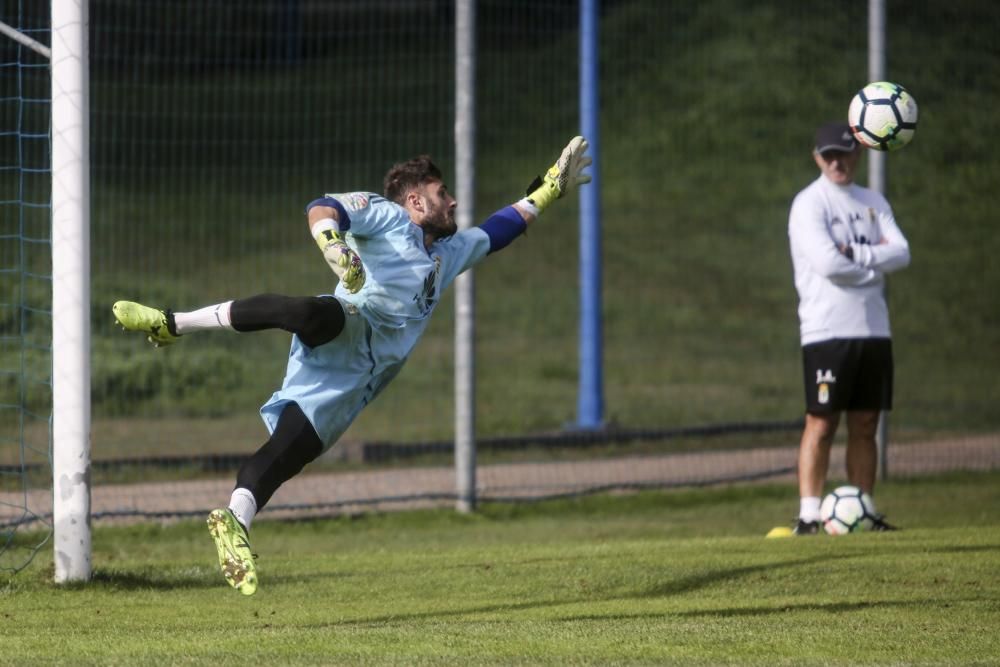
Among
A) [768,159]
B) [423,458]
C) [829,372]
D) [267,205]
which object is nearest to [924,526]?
[829,372]

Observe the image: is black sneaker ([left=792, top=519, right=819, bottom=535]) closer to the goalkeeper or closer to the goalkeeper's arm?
the goalkeeper

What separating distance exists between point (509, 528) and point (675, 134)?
44.3ft

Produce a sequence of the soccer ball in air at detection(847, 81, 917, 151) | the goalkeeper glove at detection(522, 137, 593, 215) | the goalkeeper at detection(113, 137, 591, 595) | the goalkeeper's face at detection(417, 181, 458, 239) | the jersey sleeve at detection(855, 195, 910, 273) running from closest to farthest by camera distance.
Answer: the goalkeeper at detection(113, 137, 591, 595) < the goalkeeper's face at detection(417, 181, 458, 239) < the goalkeeper glove at detection(522, 137, 593, 215) < the soccer ball in air at detection(847, 81, 917, 151) < the jersey sleeve at detection(855, 195, 910, 273)

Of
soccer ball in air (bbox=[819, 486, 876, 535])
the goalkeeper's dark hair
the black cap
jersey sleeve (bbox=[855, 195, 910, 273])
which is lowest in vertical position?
soccer ball in air (bbox=[819, 486, 876, 535])

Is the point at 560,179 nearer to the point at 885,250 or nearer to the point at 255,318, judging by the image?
the point at 255,318

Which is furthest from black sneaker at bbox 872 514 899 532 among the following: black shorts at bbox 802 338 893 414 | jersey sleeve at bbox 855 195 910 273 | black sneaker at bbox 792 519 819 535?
jersey sleeve at bbox 855 195 910 273

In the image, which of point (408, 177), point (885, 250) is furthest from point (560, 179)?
point (885, 250)

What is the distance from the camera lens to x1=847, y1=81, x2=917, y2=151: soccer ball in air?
9445 millimetres

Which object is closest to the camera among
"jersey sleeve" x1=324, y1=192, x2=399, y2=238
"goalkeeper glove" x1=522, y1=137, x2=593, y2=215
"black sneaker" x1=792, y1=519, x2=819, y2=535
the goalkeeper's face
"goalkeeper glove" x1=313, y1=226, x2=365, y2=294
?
"goalkeeper glove" x1=313, y1=226, x2=365, y2=294

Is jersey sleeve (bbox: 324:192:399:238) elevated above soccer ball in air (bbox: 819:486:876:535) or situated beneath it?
elevated above

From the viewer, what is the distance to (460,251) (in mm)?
7344

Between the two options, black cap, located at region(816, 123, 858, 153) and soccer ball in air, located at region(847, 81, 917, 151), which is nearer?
soccer ball in air, located at region(847, 81, 917, 151)

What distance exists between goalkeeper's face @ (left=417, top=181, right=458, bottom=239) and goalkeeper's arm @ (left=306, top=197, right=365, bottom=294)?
0.52 meters

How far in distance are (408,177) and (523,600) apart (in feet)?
6.84
